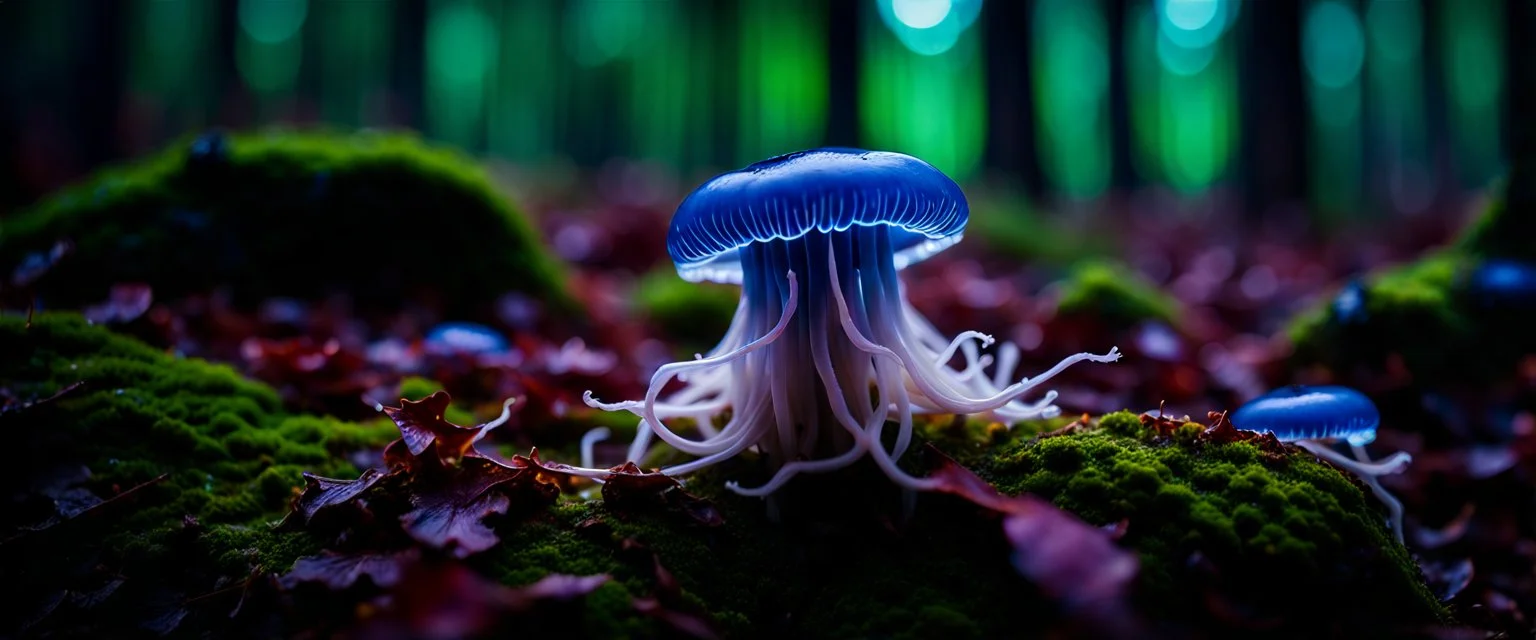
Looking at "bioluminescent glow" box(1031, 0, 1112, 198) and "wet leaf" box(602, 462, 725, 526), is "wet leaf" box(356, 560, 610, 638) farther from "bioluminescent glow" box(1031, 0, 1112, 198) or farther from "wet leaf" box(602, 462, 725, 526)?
"bioluminescent glow" box(1031, 0, 1112, 198)

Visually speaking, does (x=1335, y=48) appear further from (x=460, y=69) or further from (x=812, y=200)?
(x=812, y=200)

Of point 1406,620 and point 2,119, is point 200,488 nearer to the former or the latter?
point 1406,620

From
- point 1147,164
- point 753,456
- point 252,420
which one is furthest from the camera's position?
point 1147,164

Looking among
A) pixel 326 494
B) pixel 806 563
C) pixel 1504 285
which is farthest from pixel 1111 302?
pixel 326 494

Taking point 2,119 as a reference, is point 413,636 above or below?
below

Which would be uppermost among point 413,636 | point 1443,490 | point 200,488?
point 413,636

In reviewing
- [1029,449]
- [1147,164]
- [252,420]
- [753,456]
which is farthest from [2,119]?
[1147,164]
